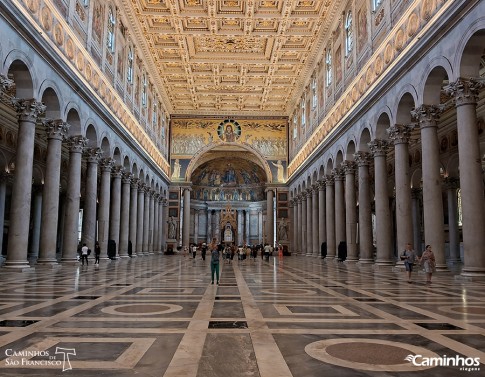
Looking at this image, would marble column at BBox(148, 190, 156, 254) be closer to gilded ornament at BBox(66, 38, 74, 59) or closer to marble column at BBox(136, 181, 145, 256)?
marble column at BBox(136, 181, 145, 256)

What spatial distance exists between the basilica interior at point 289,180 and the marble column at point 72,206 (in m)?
0.08

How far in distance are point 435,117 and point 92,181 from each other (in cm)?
1739

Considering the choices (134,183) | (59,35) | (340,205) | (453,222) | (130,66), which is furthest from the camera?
(134,183)

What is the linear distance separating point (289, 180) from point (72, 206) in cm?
3148

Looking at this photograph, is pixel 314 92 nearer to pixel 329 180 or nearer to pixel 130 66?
pixel 329 180

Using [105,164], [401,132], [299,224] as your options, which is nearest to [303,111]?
[299,224]

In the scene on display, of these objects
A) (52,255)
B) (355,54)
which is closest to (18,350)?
(52,255)

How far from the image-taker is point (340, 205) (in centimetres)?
2903

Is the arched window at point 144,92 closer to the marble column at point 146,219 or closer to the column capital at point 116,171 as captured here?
the marble column at point 146,219

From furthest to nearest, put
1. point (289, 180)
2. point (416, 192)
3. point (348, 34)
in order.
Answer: point (289, 180) < point (416, 192) < point (348, 34)

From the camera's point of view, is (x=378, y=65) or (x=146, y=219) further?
(x=146, y=219)

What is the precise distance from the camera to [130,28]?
105 ft

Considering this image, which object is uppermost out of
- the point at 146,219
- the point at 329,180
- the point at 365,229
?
the point at 329,180

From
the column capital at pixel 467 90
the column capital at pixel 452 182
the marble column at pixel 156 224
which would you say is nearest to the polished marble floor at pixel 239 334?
the column capital at pixel 467 90
